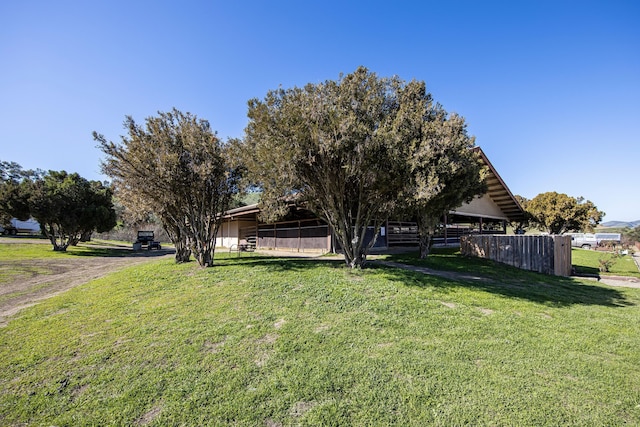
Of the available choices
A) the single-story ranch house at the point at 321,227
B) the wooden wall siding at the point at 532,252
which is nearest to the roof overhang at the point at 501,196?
the single-story ranch house at the point at 321,227

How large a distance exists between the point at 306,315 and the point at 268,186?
4.35 metres

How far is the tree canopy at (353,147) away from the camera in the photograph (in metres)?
6.97

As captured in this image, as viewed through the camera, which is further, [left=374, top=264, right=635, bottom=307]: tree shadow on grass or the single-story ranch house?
the single-story ranch house

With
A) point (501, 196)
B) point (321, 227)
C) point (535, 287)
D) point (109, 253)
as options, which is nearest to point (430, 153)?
point (535, 287)

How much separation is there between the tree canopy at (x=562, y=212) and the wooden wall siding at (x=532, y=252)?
1846 cm

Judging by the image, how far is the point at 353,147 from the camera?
23.2 ft

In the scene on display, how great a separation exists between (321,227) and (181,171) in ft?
26.4

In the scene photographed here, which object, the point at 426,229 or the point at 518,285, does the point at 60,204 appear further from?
the point at 518,285

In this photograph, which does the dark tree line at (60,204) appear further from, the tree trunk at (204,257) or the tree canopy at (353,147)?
the tree canopy at (353,147)

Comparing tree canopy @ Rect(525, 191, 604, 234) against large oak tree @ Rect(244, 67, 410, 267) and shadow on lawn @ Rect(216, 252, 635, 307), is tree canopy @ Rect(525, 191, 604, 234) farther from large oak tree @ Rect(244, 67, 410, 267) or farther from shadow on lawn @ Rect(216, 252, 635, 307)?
large oak tree @ Rect(244, 67, 410, 267)

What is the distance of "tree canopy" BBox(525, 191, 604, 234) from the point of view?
2588 cm

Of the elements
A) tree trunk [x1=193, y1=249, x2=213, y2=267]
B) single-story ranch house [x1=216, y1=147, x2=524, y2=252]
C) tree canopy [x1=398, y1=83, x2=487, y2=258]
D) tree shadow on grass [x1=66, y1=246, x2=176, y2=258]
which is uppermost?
tree canopy [x1=398, y1=83, x2=487, y2=258]

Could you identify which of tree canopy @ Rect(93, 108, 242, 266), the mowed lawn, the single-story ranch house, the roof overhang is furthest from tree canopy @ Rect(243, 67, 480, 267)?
the roof overhang

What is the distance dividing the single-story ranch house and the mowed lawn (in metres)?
6.62
